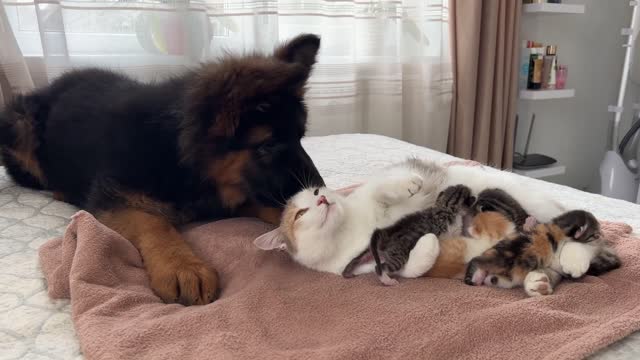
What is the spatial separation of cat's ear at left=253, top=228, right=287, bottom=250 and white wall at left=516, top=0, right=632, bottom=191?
2.60m

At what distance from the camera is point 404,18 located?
8.60 ft

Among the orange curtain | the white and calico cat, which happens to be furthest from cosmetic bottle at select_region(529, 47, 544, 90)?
the white and calico cat

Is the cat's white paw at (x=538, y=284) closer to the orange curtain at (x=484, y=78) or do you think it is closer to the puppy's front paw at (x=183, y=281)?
the puppy's front paw at (x=183, y=281)

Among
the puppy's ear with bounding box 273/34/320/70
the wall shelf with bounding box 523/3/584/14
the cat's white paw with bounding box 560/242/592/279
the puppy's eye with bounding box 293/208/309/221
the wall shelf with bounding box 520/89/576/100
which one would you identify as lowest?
the cat's white paw with bounding box 560/242/592/279

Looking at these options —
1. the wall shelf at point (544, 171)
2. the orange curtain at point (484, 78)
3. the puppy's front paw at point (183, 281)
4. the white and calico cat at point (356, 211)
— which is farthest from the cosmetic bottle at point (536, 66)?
the puppy's front paw at point (183, 281)

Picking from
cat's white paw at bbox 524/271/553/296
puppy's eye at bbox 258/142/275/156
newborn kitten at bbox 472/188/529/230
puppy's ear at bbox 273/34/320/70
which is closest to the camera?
cat's white paw at bbox 524/271/553/296

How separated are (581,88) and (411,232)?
3042 mm

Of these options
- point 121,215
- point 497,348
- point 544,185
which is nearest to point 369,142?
point 544,185

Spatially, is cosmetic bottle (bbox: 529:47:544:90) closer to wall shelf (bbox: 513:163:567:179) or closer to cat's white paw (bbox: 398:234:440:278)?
wall shelf (bbox: 513:163:567:179)

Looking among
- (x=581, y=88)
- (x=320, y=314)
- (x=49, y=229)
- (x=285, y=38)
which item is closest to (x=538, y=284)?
(x=320, y=314)

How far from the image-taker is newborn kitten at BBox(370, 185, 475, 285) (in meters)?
0.89

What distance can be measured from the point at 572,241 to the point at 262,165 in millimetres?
605

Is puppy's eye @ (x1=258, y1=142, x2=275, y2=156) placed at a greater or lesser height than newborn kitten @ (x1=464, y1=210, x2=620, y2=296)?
greater

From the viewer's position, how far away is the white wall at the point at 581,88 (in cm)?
324
